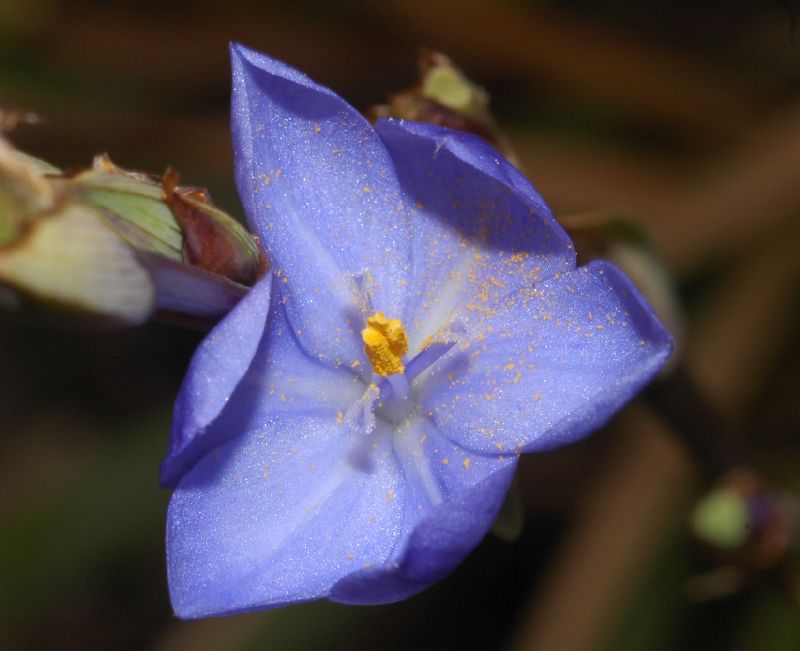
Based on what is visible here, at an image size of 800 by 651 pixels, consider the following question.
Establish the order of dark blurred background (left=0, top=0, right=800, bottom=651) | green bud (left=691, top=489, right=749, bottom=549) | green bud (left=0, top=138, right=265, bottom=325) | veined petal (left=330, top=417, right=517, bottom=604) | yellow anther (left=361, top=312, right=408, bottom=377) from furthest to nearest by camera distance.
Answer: dark blurred background (left=0, top=0, right=800, bottom=651) → green bud (left=691, top=489, right=749, bottom=549) → yellow anther (left=361, top=312, right=408, bottom=377) → veined petal (left=330, top=417, right=517, bottom=604) → green bud (left=0, top=138, right=265, bottom=325)

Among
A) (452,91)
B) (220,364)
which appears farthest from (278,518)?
(452,91)

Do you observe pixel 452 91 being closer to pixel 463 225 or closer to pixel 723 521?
pixel 463 225

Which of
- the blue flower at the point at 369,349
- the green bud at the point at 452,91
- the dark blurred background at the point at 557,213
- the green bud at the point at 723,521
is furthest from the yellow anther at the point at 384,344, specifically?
the dark blurred background at the point at 557,213

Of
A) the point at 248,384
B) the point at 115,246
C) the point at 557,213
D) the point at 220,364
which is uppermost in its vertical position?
the point at 115,246

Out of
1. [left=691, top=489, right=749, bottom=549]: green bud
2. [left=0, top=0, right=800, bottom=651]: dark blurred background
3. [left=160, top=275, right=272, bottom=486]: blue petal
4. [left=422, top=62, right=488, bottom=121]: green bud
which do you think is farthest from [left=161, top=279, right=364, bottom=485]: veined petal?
[left=0, top=0, right=800, bottom=651]: dark blurred background

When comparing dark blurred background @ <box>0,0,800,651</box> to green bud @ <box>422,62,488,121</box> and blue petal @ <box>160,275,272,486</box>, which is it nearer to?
green bud @ <box>422,62,488,121</box>

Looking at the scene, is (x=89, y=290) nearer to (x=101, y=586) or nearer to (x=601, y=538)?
(x=601, y=538)
